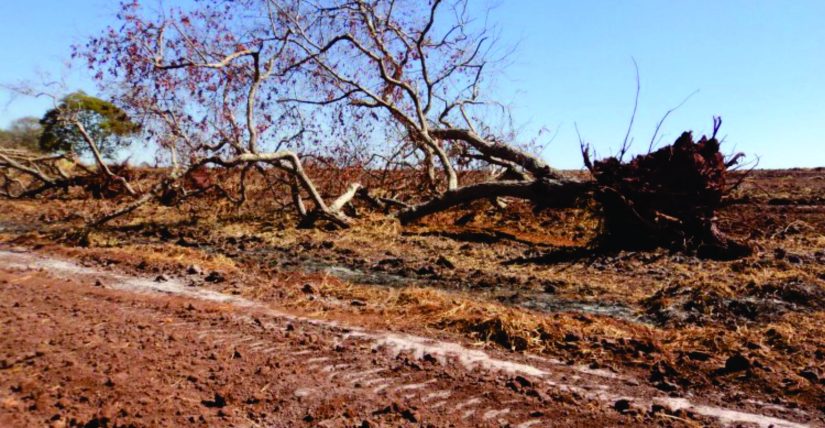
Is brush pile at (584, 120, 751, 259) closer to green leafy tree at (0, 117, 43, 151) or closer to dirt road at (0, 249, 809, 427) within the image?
dirt road at (0, 249, 809, 427)

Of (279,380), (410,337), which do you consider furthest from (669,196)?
(279,380)

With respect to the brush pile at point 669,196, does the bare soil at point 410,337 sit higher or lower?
lower

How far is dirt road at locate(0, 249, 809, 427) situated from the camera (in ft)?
8.29

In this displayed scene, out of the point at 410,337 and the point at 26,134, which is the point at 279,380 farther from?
the point at 26,134

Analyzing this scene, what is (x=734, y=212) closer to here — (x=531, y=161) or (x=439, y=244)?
(x=531, y=161)

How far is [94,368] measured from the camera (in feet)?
9.48

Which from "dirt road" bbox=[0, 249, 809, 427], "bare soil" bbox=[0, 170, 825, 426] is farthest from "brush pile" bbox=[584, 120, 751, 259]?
"dirt road" bbox=[0, 249, 809, 427]

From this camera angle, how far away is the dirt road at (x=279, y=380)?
2525 mm

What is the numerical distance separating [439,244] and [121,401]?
17.8 ft

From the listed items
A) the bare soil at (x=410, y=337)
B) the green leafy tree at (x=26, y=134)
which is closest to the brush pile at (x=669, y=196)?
the bare soil at (x=410, y=337)

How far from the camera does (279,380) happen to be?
2.88 m

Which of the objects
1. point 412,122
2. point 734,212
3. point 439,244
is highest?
point 412,122

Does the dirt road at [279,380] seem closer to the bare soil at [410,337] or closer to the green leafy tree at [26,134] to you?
the bare soil at [410,337]

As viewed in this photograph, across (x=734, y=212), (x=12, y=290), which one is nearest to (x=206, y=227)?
(x=12, y=290)
